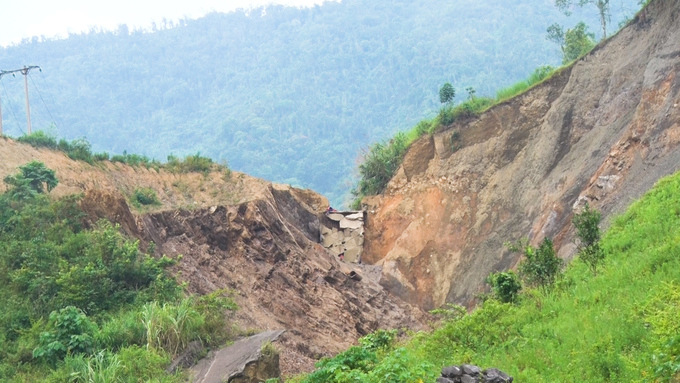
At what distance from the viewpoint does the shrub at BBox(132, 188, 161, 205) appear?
27.2 m

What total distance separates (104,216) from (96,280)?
4.56 metres

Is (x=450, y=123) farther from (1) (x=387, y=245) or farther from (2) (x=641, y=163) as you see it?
(2) (x=641, y=163)

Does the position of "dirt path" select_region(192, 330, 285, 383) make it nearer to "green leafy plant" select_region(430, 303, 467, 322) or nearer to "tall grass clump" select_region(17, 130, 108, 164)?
"green leafy plant" select_region(430, 303, 467, 322)

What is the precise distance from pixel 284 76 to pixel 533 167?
65.4 m

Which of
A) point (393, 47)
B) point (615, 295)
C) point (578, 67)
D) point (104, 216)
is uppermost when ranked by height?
point (393, 47)

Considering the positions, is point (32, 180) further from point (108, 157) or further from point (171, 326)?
point (171, 326)

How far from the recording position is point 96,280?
59.4 feet

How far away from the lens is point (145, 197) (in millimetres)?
27453

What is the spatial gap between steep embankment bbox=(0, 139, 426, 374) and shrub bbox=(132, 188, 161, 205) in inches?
15.4

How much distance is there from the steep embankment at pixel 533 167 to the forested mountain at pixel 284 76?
1241 inches

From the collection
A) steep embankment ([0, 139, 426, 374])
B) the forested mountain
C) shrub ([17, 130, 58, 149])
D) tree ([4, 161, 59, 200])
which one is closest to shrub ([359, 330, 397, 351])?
steep embankment ([0, 139, 426, 374])

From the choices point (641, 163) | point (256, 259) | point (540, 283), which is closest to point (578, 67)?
point (641, 163)

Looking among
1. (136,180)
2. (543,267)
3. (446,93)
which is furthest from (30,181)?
(446,93)

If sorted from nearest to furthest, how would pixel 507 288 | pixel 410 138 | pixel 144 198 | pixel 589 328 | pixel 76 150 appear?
pixel 589 328 → pixel 507 288 → pixel 144 198 → pixel 76 150 → pixel 410 138
